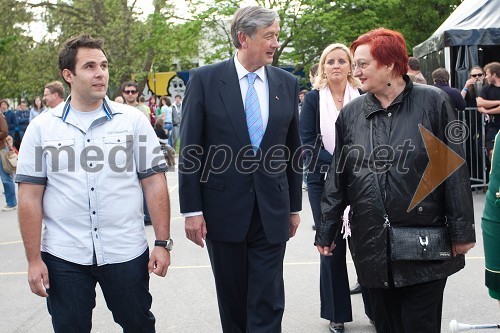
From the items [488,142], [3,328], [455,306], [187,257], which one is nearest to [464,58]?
[488,142]

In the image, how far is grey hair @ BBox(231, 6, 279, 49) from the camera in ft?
14.4

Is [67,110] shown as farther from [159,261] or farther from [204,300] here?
[204,300]

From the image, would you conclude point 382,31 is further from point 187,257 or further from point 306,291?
point 187,257

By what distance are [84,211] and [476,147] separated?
10563 mm

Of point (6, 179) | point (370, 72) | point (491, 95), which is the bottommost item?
point (6, 179)

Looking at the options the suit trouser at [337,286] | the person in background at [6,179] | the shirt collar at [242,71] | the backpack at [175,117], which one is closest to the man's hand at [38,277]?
the shirt collar at [242,71]

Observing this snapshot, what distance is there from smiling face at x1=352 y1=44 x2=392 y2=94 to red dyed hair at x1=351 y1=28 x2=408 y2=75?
26 mm

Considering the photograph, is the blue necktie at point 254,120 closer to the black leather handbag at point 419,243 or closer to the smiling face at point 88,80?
the smiling face at point 88,80

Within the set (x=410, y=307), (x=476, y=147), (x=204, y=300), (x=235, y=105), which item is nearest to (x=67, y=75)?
(x=235, y=105)

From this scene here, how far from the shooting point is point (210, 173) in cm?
451

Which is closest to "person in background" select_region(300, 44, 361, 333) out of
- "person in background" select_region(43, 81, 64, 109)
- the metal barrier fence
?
"person in background" select_region(43, 81, 64, 109)

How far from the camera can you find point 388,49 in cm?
395

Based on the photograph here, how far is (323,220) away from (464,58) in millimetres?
11235

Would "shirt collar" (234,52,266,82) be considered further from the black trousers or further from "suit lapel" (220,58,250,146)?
the black trousers
